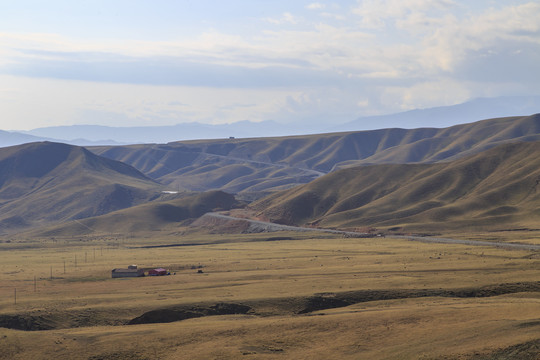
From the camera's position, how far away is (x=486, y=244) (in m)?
136

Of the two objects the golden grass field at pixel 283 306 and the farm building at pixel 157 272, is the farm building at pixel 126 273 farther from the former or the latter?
the golden grass field at pixel 283 306

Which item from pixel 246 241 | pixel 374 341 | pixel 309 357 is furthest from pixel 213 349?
pixel 246 241

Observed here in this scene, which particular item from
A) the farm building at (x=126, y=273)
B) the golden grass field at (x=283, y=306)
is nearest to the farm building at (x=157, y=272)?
the farm building at (x=126, y=273)

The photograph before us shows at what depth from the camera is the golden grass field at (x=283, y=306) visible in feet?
196

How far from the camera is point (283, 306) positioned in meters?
78.6

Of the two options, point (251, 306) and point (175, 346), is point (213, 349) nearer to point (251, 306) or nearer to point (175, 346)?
point (175, 346)

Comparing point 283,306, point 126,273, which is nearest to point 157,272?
point 126,273

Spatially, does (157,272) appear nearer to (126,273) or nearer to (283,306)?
(126,273)

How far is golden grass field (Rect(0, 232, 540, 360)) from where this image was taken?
196 feet

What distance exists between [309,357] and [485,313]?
20.1 meters

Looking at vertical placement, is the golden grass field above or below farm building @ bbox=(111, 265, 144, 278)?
below

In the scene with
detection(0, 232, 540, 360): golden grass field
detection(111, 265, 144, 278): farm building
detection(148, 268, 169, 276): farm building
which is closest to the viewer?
detection(0, 232, 540, 360): golden grass field

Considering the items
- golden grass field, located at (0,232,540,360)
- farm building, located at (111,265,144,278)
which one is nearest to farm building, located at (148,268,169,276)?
farm building, located at (111,265,144,278)

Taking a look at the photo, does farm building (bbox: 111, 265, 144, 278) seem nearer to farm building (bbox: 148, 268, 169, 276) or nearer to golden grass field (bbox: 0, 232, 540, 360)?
farm building (bbox: 148, 268, 169, 276)
